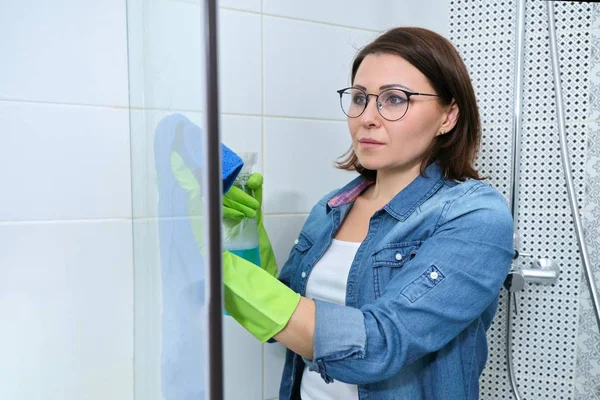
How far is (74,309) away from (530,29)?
111 centimetres

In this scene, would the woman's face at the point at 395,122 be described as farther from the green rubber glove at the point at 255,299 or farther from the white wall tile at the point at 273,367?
the white wall tile at the point at 273,367

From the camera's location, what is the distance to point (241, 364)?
116cm

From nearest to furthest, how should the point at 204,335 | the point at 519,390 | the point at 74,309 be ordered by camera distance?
the point at 204,335 → the point at 74,309 → the point at 519,390

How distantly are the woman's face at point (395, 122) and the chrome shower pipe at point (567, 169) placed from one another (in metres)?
0.33

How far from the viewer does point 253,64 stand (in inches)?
43.9

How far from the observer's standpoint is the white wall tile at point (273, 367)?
1.19m

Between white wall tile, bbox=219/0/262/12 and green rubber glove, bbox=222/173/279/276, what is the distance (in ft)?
1.26

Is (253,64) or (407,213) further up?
(253,64)

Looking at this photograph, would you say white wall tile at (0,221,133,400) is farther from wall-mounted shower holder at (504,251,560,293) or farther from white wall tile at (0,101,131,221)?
wall-mounted shower holder at (504,251,560,293)

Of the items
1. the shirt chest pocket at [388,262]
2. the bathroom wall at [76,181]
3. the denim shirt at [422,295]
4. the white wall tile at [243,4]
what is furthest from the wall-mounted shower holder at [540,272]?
the white wall tile at [243,4]

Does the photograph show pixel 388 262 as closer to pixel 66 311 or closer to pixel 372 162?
pixel 372 162

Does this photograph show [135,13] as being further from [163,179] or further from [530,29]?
[530,29]

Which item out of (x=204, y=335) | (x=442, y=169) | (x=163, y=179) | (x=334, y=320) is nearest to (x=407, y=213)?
(x=442, y=169)

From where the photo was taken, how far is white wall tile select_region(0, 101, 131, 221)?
907 millimetres
